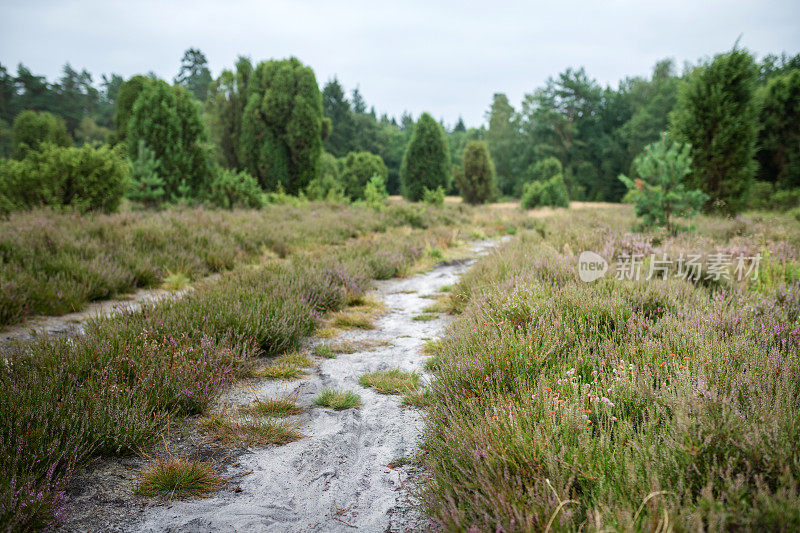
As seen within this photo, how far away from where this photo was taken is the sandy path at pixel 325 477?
5.77ft

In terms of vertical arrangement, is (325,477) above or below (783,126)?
below

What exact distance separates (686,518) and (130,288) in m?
6.04

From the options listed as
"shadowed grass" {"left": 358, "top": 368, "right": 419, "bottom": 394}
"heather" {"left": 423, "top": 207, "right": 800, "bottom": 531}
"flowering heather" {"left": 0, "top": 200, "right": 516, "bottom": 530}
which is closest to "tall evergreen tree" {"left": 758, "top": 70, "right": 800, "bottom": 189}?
"heather" {"left": 423, "top": 207, "right": 800, "bottom": 531}

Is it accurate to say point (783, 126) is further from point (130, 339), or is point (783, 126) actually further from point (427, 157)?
point (130, 339)

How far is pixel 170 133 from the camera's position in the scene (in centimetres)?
1088

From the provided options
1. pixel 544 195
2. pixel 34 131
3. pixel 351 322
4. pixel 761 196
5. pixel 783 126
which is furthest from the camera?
pixel 34 131

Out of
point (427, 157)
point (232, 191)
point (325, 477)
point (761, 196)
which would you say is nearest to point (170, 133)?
point (232, 191)

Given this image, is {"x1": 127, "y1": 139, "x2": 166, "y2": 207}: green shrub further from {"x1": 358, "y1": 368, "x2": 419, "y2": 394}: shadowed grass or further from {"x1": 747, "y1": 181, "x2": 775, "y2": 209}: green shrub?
{"x1": 747, "y1": 181, "x2": 775, "y2": 209}: green shrub

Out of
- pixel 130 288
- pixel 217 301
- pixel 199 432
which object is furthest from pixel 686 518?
pixel 130 288

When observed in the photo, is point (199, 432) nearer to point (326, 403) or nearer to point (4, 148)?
point (326, 403)

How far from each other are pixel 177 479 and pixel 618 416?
85.4 inches

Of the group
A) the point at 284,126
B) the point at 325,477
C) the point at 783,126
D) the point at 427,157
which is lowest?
the point at 325,477

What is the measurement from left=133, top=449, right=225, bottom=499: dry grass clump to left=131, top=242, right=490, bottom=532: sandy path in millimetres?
59

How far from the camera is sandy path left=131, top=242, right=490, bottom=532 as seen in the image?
1759 millimetres
